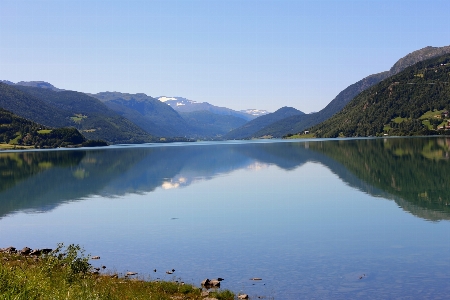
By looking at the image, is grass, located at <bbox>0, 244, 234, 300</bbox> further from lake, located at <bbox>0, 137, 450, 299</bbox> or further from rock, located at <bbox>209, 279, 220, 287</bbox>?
lake, located at <bbox>0, 137, 450, 299</bbox>

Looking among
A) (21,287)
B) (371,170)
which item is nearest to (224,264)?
(21,287)

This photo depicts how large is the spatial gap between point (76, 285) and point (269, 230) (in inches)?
920

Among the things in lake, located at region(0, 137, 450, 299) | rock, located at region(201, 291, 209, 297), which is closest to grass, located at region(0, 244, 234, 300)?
rock, located at region(201, 291, 209, 297)

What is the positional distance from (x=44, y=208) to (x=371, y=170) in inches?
2652

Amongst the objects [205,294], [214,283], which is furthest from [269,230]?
[205,294]

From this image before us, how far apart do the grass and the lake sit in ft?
8.09

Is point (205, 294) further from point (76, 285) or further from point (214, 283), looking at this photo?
point (76, 285)

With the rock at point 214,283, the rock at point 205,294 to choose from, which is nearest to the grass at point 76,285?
the rock at point 205,294

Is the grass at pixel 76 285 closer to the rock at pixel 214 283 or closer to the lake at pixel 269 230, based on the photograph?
the rock at pixel 214 283

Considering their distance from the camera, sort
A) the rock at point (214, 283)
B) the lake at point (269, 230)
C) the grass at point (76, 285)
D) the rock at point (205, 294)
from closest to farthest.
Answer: the grass at point (76, 285) < the rock at point (205, 294) < the rock at point (214, 283) < the lake at point (269, 230)

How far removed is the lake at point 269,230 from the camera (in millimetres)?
28750

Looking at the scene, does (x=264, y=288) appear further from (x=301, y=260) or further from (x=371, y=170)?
(x=371, y=170)

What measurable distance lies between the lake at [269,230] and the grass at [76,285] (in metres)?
2.47

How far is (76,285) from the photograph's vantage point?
23.6 meters
